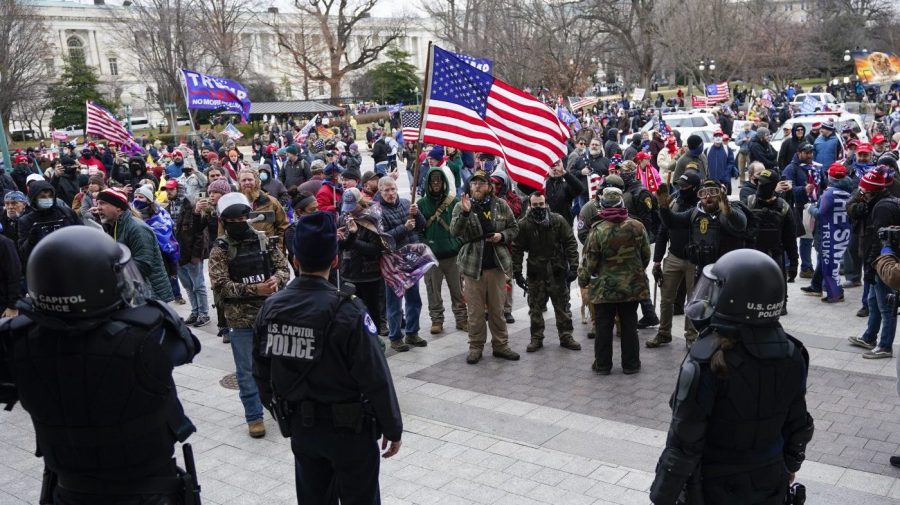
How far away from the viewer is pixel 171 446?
374 centimetres

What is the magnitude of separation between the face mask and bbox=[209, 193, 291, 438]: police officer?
290 cm

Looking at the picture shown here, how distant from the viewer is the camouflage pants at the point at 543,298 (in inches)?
340

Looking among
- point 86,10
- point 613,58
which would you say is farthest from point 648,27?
point 86,10

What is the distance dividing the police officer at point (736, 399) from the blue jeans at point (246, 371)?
3899mm

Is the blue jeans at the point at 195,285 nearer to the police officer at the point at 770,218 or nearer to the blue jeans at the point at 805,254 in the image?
the police officer at the point at 770,218

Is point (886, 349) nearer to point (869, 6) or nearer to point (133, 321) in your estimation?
point (133, 321)

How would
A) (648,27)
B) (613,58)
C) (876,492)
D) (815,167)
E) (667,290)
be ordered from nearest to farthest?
(876,492) → (667,290) → (815,167) → (648,27) → (613,58)

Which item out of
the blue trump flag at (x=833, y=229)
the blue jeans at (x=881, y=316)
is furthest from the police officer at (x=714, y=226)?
the blue trump flag at (x=833, y=229)

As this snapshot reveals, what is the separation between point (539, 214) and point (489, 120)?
1.11 m

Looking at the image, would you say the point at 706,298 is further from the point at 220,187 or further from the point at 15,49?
the point at 15,49

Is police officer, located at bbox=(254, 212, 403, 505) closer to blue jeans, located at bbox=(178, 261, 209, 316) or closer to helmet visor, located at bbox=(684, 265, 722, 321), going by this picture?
helmet visor, located at bbox=(684, 265, 722, 321)

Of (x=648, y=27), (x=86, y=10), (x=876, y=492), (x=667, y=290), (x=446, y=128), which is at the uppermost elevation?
(x=86, y=10)

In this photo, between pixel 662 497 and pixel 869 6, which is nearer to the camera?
pixel 662 497

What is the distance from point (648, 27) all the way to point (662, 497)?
4363 centimetres
